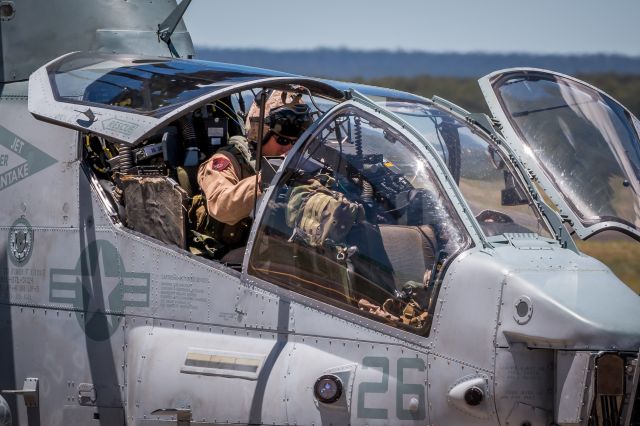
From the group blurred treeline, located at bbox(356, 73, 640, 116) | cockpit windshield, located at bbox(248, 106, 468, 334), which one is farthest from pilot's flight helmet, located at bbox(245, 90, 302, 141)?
blurred treeline, located at bbox(356, 73, 640, 116)

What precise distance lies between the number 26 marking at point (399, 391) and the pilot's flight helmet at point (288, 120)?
1496mm

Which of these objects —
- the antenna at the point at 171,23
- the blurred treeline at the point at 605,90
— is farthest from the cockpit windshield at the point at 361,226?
the blurred treeline at the point at 605,90

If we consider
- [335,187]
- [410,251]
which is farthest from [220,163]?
[410,251]

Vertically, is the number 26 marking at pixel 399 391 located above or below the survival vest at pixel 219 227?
below

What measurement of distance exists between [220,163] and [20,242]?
1.31 m

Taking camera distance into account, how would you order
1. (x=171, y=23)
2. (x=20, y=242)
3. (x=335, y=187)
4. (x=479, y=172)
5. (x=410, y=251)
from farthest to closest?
(x=171, y=23), (x=20, y=242), (x=479, y=172), (x=335, y=187), (x=410, y=251)

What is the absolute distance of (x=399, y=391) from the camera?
5.26 metres

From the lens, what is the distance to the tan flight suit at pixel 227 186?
5.88 m

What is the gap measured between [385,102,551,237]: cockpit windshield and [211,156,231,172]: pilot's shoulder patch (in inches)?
36.6

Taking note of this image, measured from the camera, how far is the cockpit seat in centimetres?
542

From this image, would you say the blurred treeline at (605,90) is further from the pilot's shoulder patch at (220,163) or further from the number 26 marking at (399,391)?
the number 26 marking at (399,391)

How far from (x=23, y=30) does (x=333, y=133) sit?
98.2 inches

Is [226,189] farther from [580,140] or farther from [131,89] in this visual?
[580,140]

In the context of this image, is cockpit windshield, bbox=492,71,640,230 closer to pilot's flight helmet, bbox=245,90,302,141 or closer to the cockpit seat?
the cockpit seat
